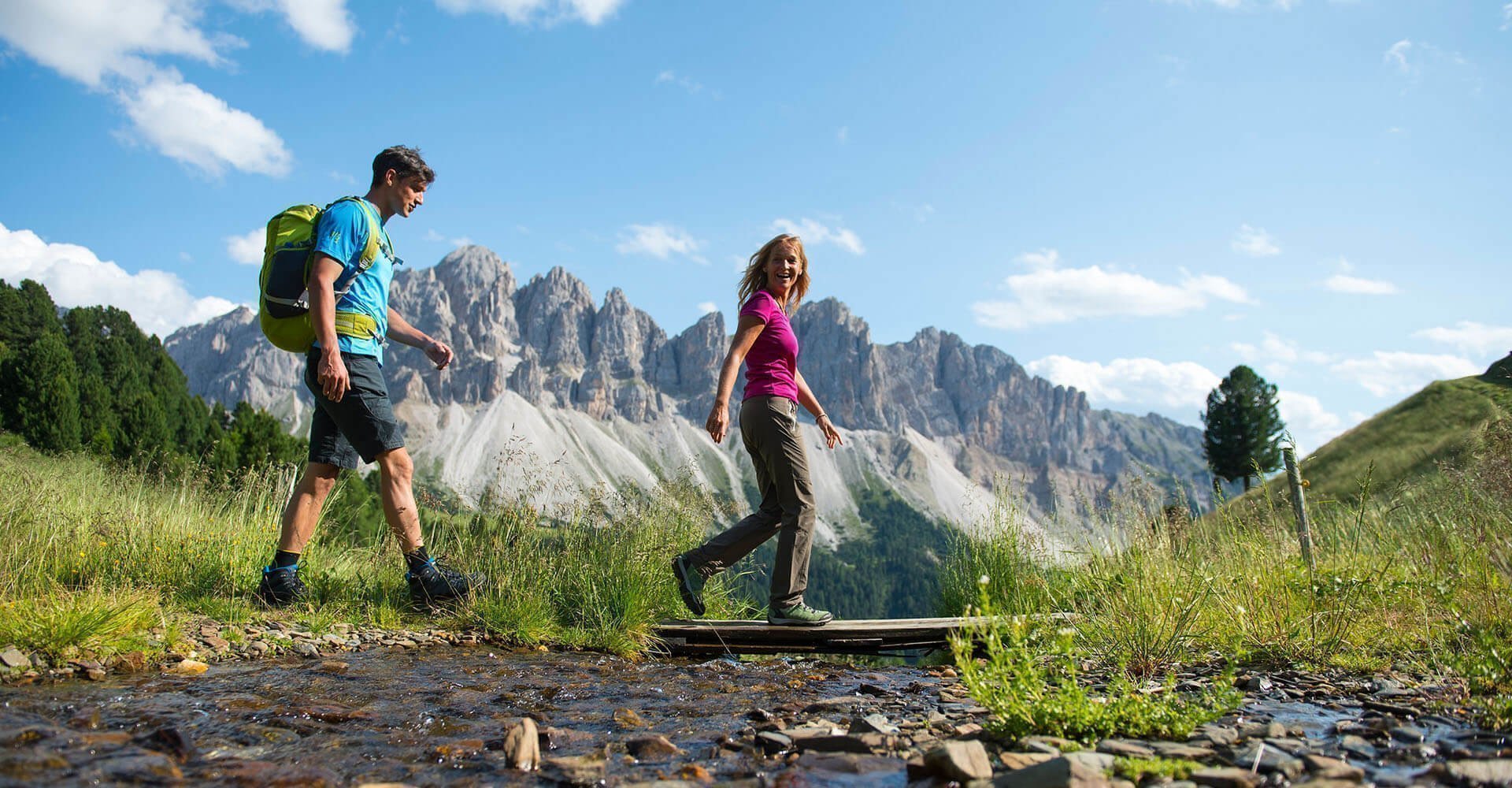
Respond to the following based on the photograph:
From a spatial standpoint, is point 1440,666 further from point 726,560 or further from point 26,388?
point 26,388

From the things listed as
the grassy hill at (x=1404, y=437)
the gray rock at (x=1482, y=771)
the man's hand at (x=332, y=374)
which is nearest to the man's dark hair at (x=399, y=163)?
the man's hand at (x=332, y=374)

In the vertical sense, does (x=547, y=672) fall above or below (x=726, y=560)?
below

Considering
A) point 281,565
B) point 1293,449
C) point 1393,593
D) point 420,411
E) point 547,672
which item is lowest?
point 547,672

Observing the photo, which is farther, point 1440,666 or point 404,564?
point 404,564

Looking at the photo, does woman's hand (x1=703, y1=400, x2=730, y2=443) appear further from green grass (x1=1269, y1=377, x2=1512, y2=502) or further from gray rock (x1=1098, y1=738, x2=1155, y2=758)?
green grass (x1=1269, y1=377, x2=1512, y2=502)

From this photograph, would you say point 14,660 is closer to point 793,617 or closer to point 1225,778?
point 793,617

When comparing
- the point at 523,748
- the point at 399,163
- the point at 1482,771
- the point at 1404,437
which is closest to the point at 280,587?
the point at 399,163

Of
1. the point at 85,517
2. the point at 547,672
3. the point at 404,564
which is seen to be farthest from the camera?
the point at 404,564

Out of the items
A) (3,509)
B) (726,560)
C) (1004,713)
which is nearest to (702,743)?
(1004,713)

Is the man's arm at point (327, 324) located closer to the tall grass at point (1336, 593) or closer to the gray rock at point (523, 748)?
the gray rock at point (523, 748)

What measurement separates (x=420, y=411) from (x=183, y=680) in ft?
653

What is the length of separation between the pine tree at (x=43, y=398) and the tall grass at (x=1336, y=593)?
184 feet

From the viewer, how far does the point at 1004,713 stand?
2695mm

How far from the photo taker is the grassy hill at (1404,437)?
27703 mm
